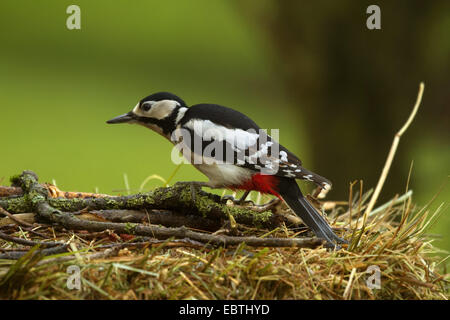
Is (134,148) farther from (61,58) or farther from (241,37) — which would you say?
(241,37)

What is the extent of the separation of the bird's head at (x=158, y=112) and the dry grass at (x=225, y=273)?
0.82 metres

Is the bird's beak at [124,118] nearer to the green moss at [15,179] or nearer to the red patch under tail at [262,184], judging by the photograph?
the green moss at [15,179]

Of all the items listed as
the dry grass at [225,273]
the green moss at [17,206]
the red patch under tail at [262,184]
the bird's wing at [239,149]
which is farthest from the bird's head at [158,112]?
the dry grass at [225,273]

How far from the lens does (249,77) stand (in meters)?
11.2

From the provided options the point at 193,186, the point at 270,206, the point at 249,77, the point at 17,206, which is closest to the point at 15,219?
the point at 17,206

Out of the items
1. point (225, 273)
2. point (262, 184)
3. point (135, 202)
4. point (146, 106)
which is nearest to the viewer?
point (225, 273)

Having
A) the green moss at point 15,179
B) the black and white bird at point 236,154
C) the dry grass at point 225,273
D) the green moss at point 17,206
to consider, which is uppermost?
the black and white bird at point 236,154

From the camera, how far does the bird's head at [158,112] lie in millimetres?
2545

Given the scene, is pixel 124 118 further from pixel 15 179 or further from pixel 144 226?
pixel 144 226

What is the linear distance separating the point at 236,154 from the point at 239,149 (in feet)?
0.08

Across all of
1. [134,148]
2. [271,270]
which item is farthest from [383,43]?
[134,148]

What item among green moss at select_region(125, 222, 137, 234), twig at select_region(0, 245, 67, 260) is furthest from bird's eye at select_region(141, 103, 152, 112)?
twig at select_region(0, 245, 67, 260)

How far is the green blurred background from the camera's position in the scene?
11.5ft

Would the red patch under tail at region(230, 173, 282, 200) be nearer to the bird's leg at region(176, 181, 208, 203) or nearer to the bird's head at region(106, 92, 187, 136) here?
the bird's leg at region(176, 181, 208, 203)
